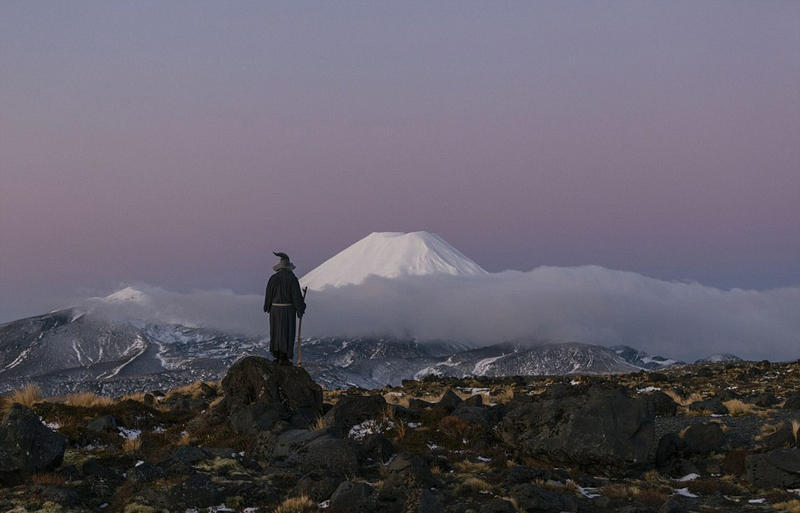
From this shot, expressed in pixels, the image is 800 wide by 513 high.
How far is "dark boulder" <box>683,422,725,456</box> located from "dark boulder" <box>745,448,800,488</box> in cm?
242

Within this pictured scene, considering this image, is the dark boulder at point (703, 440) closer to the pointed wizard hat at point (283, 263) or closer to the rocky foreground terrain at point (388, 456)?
the rocky foreground terrain at point (388, 456)

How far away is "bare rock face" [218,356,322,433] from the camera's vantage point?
22.4 meters

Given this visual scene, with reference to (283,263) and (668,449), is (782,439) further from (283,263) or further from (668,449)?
(283,263)

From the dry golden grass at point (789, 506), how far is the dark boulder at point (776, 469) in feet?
5.17

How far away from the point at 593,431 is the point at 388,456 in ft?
16.8

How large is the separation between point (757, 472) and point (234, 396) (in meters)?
15.4

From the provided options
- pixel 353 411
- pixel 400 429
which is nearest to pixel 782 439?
pixel 400 429

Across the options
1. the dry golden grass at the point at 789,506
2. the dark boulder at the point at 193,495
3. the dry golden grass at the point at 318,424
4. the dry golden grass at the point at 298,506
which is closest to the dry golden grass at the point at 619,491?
the dry golden grass at the point at 789,506

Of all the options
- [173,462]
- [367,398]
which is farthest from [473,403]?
[173,462]

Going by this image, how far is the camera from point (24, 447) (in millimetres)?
16719

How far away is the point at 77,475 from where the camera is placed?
663 inches

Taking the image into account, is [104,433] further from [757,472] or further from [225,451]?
[757,472]

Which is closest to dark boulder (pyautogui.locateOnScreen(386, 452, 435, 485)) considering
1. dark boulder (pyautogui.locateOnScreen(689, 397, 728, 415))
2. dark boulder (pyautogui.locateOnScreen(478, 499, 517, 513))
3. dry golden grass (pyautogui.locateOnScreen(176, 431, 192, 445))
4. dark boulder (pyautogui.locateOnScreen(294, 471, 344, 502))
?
dark boulder (pyautogui.locateOnScreen(294, 471, 344, 502))

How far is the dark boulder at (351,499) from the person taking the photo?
14048 millimetres
